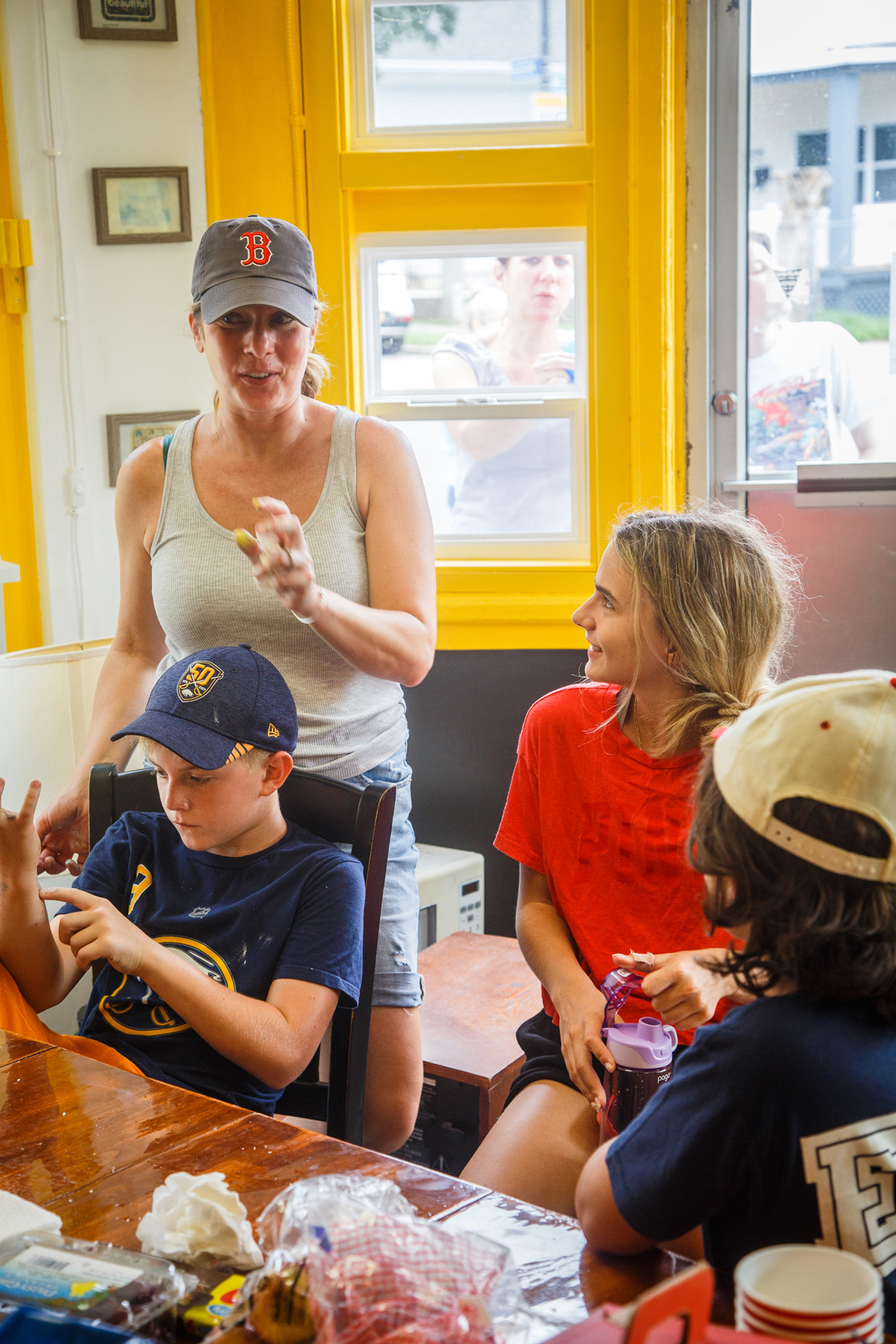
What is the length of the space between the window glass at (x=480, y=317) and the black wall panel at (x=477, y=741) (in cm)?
74

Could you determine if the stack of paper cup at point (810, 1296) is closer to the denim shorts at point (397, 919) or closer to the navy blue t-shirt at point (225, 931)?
the navy blue t-shirt at point (225, 931)

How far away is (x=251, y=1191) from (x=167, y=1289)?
0.48 ft

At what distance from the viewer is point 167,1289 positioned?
0.75 metres

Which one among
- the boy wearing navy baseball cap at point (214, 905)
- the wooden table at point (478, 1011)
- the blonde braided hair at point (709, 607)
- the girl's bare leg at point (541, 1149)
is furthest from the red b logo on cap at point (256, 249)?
the wooden table at point (478, 1011)

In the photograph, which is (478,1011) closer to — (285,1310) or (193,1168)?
(193,1168)

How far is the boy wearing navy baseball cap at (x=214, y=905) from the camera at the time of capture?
4.38 feet

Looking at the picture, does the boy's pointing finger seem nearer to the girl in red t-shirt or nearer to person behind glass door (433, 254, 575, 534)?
the girl in red t-shirt

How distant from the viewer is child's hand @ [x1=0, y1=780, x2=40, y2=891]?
140 cm

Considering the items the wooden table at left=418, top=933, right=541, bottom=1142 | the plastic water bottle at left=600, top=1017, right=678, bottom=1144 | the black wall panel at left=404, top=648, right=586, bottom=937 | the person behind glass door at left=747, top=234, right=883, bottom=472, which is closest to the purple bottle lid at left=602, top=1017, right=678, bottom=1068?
the plastic water bottle at left=600, top=1017, right=678, bottom=1144

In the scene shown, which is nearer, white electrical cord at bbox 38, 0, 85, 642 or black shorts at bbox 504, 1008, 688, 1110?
black shorts at bbox 504, 1008, 688, 1110

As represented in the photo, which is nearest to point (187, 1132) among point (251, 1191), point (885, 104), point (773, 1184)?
point (251, 1191)

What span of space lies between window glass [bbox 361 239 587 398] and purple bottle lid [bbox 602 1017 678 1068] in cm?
215

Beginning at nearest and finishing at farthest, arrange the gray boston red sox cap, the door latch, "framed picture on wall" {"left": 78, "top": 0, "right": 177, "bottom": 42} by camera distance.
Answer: the gray boston red sox cap
"framed picture on wall" {"left": 78, "top": 0, "right": 177, "bottom": 42}
the door latch

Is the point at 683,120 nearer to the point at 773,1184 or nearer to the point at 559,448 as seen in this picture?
the point at 559,448
